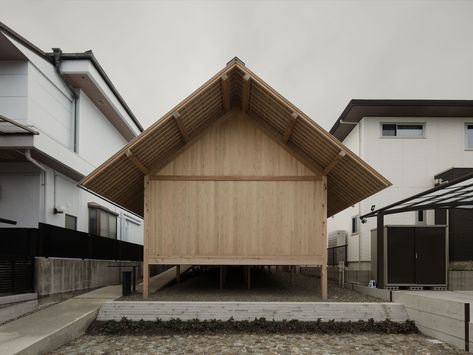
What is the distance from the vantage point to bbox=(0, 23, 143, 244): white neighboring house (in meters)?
11.8

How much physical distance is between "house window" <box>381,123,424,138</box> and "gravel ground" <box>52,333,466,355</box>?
10475 millimetres

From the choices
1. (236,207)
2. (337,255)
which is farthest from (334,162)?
(337,255)

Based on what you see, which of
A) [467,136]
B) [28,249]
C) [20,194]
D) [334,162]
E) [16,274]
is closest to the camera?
[16,274]

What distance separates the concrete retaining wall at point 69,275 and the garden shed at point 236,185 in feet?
8.64

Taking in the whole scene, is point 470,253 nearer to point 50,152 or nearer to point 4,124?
point 50,152

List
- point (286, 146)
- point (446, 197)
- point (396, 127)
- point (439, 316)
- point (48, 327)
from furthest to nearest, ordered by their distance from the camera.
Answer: point (396, 127) → point (286, 146) → point (446, 197) → point (439, 316) → point (48, 327)

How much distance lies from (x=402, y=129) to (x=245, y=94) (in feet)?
32.5

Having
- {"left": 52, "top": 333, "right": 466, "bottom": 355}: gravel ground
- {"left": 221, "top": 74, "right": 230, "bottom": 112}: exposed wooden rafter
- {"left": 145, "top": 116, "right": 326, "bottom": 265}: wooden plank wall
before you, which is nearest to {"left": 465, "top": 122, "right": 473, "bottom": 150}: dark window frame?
{"left": 145, "top": 116, "right": 326, "bottom": 265}: wooden plank wall

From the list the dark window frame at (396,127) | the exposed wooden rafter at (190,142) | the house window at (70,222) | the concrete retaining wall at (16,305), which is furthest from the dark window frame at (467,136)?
the concrete retaining wall at (16,305)

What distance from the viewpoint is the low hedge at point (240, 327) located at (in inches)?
360

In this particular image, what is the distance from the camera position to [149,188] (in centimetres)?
1102

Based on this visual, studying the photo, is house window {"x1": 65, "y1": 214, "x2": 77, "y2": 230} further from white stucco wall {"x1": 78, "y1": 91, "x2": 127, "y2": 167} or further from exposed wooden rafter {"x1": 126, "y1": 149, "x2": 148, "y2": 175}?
exposed wooden rafter {"x1": 126, "y1": 149, "x2": 148, "y2": 175}

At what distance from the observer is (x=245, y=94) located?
10648 mm

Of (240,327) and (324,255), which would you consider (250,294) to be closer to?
(240,327)
